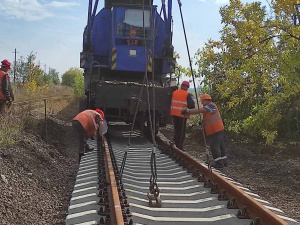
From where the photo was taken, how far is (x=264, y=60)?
9578 mm

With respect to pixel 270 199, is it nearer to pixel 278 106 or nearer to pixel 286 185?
pixel 286 185

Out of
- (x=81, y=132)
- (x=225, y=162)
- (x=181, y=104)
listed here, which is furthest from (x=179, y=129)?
(x=81, y=132)

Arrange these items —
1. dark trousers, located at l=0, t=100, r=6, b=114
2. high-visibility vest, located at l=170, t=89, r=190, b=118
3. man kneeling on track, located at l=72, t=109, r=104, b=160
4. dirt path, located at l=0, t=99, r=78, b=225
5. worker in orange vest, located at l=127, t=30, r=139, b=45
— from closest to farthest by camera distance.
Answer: dirt path, located at l=0, t=99, r=78, b=225
man kneeling on track, located at l=72, t=109, r=104, b=160
high-visibility vest, located at l=170, t=89, r=190, b=118
dark trousers, located at l=0, t=100, r=6, b=114
worker in orange vest, located at l=127, t=30, r=139, b=45

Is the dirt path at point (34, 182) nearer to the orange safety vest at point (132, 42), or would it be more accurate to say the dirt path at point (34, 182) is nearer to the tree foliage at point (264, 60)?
the orange safety vest at point (132, 42)

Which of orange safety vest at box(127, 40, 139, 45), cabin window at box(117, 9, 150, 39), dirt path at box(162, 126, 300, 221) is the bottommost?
dirt path at box(162, 126, 300, 221)

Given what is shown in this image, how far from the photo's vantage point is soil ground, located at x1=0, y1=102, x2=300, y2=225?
15.9 feet

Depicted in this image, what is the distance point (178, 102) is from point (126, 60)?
2.38 m

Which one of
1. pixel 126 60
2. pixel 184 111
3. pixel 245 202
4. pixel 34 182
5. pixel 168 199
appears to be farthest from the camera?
pixel 126 60

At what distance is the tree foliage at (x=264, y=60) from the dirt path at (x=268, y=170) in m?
0.57

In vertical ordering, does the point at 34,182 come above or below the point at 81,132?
below

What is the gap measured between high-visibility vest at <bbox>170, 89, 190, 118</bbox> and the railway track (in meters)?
1.87

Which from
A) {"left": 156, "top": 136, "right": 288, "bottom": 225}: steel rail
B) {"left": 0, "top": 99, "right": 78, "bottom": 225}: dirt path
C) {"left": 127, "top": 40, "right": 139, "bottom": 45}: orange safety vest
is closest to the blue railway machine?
{"left": 127, "top": 40, "right": 139, "bottom": 45}: orange safety vest

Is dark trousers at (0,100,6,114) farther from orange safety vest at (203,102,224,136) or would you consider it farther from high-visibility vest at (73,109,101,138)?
orange safety vest at (203,102,224,136)

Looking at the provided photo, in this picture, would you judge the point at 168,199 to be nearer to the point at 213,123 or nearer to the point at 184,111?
the point at 213,123
